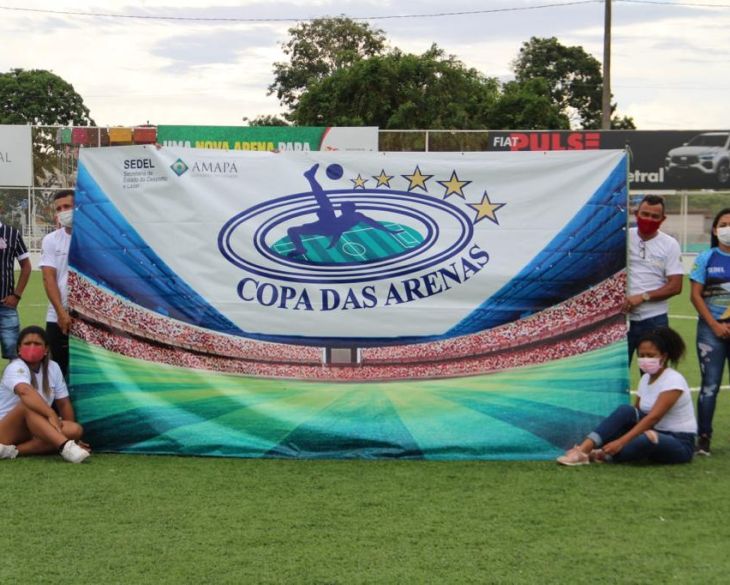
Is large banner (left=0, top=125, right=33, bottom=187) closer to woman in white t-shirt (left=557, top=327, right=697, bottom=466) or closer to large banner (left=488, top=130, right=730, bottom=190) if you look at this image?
large banner (left=488, top=130, right=730, bottom=190)

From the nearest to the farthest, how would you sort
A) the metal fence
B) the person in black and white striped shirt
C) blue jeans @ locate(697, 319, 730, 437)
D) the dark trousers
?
blue jeans @ locate(697, 319, 730, 437) → the dark trousers → the person in black and white striped shirt → the metal fence

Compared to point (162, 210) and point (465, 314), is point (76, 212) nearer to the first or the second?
point (162, 210)

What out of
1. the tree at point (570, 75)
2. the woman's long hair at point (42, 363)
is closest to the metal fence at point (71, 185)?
the woman's long hair at point (42, 363)

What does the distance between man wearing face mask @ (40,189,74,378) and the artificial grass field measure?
105cm

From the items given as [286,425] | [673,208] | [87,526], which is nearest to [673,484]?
[286,425]

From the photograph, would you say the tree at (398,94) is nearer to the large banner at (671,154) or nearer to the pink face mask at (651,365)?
the large banner at (671,154)

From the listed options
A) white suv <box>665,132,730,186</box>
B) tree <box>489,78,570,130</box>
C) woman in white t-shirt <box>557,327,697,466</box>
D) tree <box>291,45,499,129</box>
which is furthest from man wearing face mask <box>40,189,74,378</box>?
tree <box>489,78,570,130</box>

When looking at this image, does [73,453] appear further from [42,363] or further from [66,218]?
[66,218]

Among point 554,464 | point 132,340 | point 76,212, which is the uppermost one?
point 76,212

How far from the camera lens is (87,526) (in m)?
5.61

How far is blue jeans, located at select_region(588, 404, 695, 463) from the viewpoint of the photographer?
22.9 ft

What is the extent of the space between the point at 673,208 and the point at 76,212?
27.6m

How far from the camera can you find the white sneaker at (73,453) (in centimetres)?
704

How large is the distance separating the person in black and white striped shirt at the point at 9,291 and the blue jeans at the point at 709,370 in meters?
5.02
